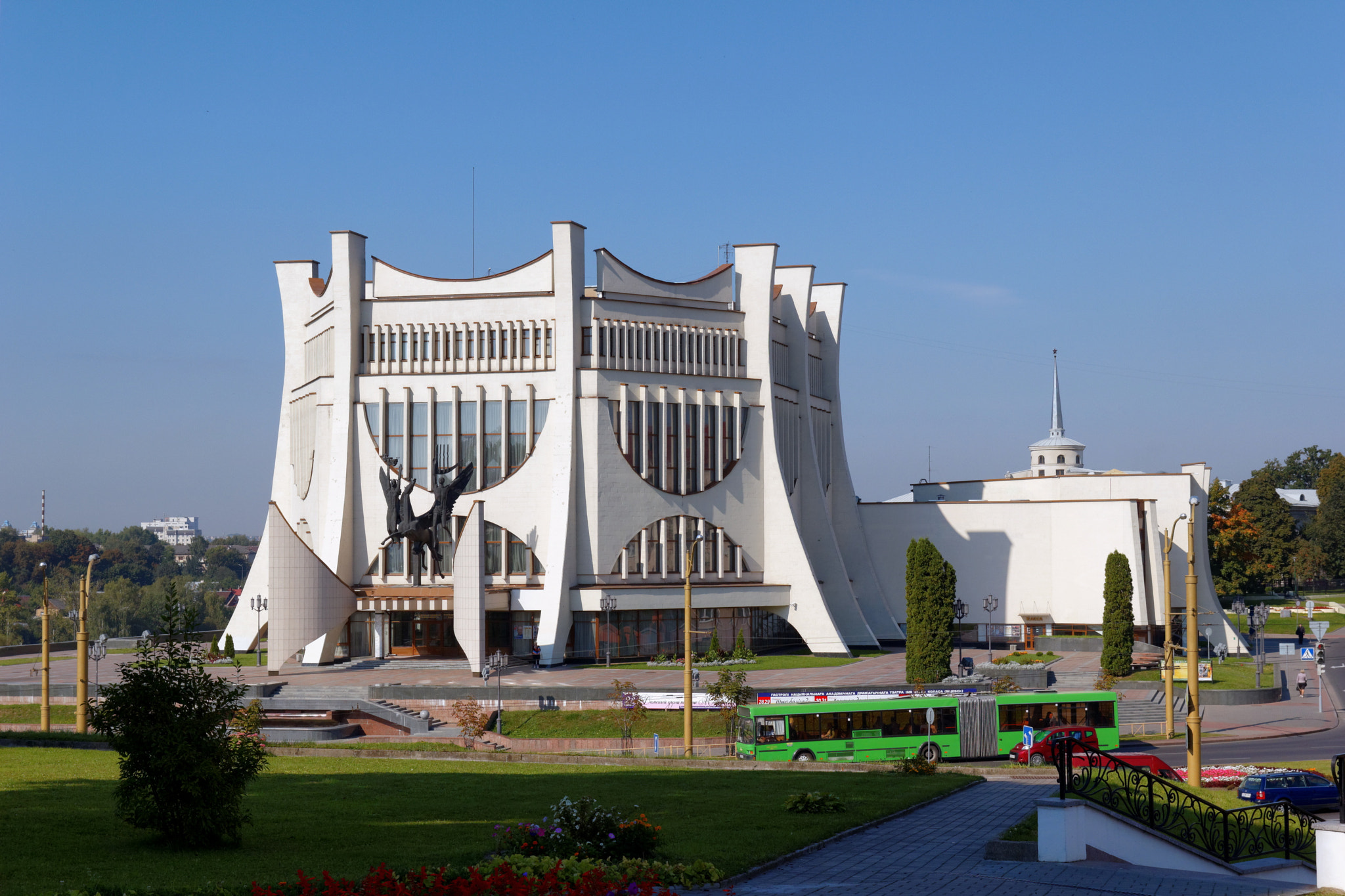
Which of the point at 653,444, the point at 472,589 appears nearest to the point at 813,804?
the point at 472,589

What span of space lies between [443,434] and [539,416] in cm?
480

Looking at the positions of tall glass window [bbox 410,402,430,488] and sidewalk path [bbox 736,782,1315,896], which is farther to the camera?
tall glass window [bbox 410,402,430,488]

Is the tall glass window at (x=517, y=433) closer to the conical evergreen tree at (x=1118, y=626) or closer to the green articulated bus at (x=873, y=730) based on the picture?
the green articulated bus at (x=873, y=730)

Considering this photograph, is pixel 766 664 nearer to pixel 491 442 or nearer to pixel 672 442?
pixel 672 442

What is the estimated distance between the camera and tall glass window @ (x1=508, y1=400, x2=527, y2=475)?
200 ft

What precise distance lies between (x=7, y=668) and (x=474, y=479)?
83.0 feet

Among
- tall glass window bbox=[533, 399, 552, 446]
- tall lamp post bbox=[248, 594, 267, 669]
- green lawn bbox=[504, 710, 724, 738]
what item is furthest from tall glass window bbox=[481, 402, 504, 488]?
green lawn bbox=[504, 710, 724, 738]

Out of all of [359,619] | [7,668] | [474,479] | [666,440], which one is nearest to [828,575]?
[666,440]

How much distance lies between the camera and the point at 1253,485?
114 m

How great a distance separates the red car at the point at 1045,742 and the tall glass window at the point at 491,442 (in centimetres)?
Result: 3085

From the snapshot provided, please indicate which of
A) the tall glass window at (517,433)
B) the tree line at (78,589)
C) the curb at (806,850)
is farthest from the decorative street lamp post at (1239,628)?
the tree line at (78,589)

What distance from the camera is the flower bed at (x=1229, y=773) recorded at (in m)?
28.7

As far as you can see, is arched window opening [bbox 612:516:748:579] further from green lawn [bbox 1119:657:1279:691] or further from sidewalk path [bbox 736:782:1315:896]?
sidewalk path [bbox 736:782:1315:896]

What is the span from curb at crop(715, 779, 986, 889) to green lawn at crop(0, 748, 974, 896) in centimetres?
13
